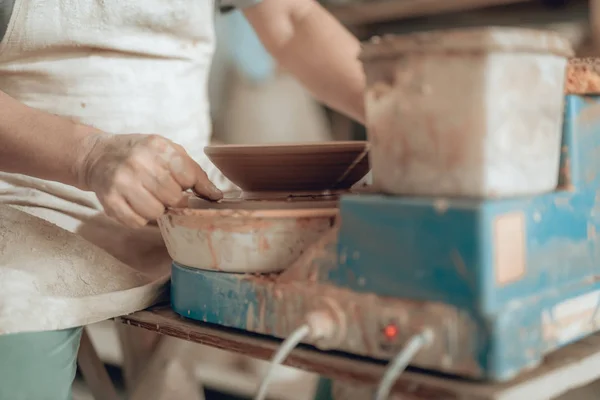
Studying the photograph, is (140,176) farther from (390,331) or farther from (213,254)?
(390,331)

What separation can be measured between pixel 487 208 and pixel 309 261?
0.21m

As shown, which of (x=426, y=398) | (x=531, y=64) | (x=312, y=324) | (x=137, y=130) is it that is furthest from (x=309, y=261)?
(x=137, y=130)

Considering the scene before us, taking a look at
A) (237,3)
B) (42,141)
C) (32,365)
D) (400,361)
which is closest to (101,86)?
(42,141)

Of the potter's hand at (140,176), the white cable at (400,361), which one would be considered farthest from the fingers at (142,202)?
the white cable at (400,361)

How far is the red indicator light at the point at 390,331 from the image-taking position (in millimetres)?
610

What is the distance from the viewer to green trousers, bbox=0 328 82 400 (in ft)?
2.48

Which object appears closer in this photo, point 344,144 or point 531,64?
point 531,64

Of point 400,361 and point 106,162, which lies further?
point 106,162

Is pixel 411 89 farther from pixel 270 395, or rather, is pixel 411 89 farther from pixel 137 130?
pixel 270 395

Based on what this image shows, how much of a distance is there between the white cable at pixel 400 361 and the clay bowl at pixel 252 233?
0.62 feet

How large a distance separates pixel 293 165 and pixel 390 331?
0.31 m

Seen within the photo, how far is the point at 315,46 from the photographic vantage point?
1323 mm

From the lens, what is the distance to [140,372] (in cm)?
120

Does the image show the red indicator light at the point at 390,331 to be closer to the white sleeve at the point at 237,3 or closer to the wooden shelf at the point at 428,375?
the wooden shelf at the point at 428,375
